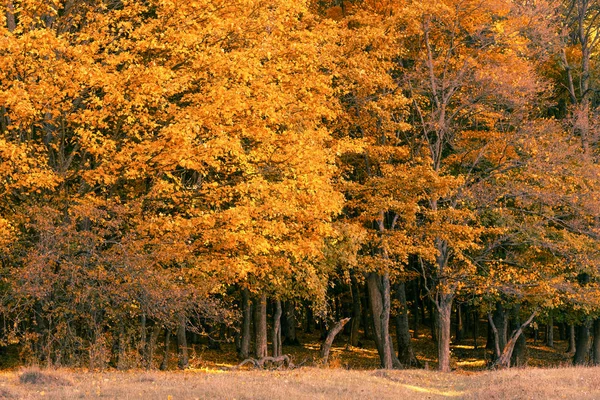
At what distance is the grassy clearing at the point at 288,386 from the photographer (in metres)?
15.1

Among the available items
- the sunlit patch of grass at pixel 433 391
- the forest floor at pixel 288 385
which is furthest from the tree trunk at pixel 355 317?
the sunlit patch of grass at pixel 433 391

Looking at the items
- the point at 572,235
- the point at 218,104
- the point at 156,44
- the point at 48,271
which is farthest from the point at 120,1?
the point at 572,235

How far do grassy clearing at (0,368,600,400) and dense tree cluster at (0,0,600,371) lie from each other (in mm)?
2941

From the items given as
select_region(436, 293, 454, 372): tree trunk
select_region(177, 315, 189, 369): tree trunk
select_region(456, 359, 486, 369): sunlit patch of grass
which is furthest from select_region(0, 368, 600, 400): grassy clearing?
select_region(456, 359, 486, 369): sunlit patch of grass

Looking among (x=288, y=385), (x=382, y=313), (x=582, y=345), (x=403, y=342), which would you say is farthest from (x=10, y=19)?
(x=582, y=345)

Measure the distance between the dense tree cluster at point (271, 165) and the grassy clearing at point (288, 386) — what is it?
9.65ft

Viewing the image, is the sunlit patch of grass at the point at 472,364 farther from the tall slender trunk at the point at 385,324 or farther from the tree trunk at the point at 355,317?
the tall slender trunk at the point at 385,324

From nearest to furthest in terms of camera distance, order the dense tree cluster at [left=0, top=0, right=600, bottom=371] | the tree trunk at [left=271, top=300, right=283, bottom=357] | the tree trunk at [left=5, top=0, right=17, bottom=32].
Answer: the dense tree cluster at [left=0, top=0, right=600, bottom=371]
the tree trunk at [left=5, top=0, right=17, bottom=32]
the tree trunk at [left=271, top=300, right=283, bottom=357]

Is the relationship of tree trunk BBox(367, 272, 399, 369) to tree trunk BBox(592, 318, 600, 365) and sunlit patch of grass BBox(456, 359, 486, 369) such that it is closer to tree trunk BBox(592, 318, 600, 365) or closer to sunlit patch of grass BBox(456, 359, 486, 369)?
sunlit patch of grass BBox(456, 359, 486, 369)

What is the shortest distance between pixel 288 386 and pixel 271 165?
946cm

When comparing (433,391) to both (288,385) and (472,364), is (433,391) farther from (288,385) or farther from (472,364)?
(472,364)

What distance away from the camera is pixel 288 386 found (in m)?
17.3

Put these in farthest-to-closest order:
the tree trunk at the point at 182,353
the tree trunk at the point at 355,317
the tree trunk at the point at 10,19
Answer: the tree trunk at the point at 355,317 < the tree trunk at the point at 182,353 < the tree trunk at the point at 10,19

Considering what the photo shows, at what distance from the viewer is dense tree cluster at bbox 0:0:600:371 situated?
68.7 feet
